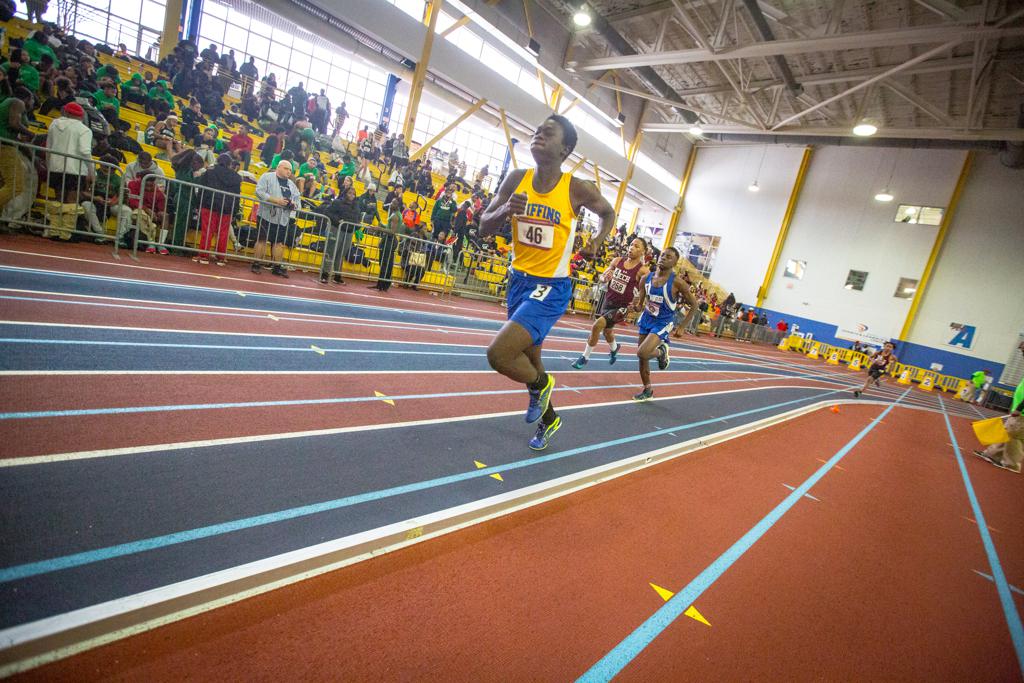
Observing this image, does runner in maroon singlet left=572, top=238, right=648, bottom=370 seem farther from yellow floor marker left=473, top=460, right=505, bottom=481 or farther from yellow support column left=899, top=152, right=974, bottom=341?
yellow support column left=899, top=152, right=974, bottom=341

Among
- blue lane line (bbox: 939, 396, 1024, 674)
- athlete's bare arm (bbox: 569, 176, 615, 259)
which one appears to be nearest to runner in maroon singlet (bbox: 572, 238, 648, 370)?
athlete's bare arm (bbox: 569, 176, 615, 259)

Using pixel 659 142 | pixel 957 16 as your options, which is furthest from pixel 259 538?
pixel 659 142

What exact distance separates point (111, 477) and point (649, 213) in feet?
105

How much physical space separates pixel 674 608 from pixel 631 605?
0.24 meters

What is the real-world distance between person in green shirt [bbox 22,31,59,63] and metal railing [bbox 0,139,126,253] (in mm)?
3523

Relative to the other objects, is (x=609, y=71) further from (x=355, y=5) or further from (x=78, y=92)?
(x=78, y=92)

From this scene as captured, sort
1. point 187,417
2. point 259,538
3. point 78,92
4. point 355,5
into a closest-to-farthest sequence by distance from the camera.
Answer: point 259,538
point 187,417
point 78,92
point 355,5

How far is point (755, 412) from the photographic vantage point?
7723mm

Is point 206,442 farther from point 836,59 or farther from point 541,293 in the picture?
point 836,59

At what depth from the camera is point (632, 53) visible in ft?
61.6

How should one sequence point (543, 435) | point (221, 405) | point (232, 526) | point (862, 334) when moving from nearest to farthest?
point (232, 526) < point (221, 405) < point (543, 435) < point (862, 334)

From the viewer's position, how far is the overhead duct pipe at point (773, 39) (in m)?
13.8

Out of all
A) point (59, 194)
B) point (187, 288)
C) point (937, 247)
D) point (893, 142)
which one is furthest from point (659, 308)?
point (937, 247)

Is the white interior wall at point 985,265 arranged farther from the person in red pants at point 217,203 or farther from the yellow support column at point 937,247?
the person in red pants at point 217,203
